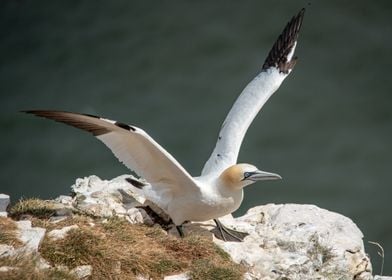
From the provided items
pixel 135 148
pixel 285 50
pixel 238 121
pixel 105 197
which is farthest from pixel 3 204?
pixel 285 50

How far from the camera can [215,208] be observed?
10508 mm

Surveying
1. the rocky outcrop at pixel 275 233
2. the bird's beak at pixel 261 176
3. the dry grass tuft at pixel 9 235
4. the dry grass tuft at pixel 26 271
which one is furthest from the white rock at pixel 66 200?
the dry grass tuft at pixel 26 271

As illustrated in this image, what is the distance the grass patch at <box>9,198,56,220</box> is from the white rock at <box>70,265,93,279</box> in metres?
1.46

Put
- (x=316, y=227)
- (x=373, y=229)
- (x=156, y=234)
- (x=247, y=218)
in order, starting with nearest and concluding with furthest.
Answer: (x=156, y=234) → (x=316, y=227) → (x=247, y=218) → (x=373, y=229)

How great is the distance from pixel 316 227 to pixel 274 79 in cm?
306

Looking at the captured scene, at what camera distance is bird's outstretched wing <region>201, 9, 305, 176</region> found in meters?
11.7

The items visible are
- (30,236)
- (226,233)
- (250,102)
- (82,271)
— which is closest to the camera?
(82,271)

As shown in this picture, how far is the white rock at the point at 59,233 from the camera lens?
8164 mm

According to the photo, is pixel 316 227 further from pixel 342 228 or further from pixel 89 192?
pixel 89 192

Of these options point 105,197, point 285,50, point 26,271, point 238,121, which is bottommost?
point 26,271

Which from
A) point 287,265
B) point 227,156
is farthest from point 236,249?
point 227,156

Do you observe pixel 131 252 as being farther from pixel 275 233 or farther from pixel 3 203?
pixel 275 233

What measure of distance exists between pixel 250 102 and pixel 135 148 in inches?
105

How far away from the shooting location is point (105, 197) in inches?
415
